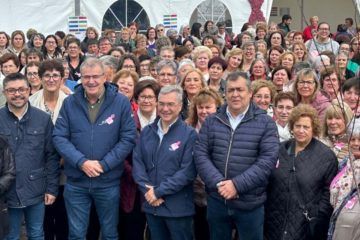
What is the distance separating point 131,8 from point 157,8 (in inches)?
27.4

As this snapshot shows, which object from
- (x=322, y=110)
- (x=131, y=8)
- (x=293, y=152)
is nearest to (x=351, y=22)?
(x=131, y=8)

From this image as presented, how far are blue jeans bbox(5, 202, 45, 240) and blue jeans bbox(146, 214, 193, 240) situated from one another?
0.92 meters

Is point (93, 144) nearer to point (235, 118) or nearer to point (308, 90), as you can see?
point (235, 118)

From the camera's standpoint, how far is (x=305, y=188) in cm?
429

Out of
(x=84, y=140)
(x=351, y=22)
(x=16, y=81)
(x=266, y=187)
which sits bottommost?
(x=266, y=187)

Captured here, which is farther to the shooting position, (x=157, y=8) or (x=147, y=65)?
(x=157, y=8)

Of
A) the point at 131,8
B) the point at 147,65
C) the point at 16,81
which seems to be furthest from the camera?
the point at 131,8

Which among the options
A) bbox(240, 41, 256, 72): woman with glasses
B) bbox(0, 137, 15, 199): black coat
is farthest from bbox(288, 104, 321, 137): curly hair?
bbox(240, 41, 256, 72): woman with glasses

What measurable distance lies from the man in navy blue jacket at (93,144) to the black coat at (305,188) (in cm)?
125

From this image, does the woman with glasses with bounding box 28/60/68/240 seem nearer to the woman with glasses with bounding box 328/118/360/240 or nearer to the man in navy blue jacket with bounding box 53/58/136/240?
the man in navy blue jacket with bounding box 53/58/136/240

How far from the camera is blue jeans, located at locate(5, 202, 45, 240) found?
189 inches

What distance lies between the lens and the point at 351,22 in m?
16.8

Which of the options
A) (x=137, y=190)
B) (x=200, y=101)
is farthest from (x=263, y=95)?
(x=137, y=190)

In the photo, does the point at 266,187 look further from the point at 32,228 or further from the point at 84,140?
the point at 32,228
